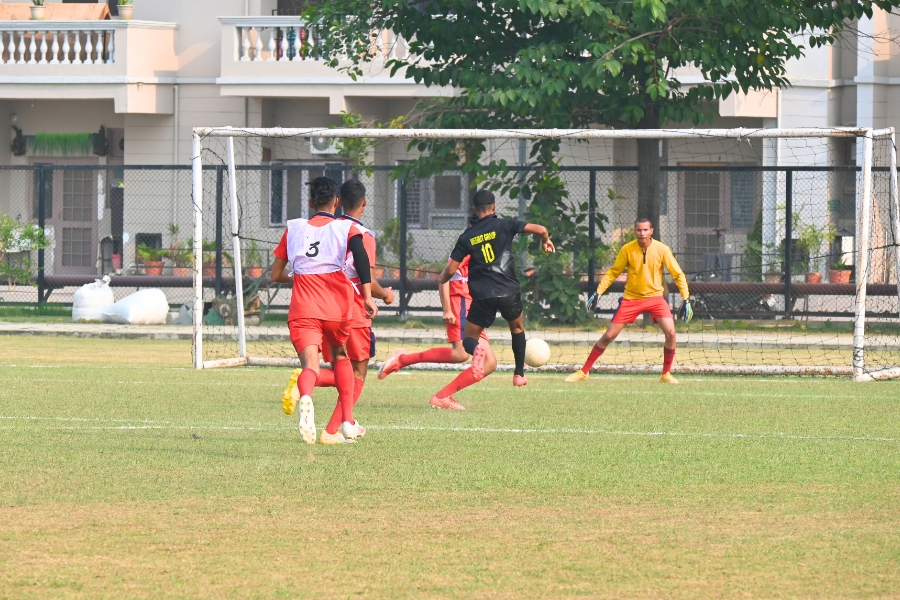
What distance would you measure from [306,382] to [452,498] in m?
1.63

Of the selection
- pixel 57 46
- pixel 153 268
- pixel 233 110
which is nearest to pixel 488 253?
pixel 153 268

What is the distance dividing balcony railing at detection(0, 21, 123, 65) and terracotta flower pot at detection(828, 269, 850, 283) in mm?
16503

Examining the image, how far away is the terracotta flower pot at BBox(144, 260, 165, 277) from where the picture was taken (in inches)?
1072

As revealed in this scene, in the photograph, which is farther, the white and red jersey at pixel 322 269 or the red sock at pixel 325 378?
the red sock at pixel 325 378

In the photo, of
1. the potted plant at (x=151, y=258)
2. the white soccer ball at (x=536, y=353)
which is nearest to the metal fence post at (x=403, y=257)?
the potted plant at (x=151, y=258)

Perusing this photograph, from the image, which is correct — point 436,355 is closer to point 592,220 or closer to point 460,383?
point 460,383

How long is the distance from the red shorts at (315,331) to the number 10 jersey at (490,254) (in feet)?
8.95

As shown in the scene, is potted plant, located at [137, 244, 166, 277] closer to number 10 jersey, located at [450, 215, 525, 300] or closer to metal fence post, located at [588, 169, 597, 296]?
metal fence post, located at [588, 169, 597, 296]

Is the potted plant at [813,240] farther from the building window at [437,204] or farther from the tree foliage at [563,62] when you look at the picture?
the building window at [437,204]

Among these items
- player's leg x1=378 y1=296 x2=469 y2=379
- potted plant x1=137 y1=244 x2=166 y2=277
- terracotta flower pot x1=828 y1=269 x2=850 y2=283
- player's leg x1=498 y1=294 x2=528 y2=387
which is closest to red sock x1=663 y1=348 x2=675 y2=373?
player's leg x1=498 y1=294 x2=528 y2=387

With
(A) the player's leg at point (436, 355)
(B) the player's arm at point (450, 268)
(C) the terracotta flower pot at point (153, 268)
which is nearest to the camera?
(B) the player's arm at point (450, 268)

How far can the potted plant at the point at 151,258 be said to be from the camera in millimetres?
27500

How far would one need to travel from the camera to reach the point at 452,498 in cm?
724

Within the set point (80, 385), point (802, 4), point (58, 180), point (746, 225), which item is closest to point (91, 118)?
Result: point (58, 180)
